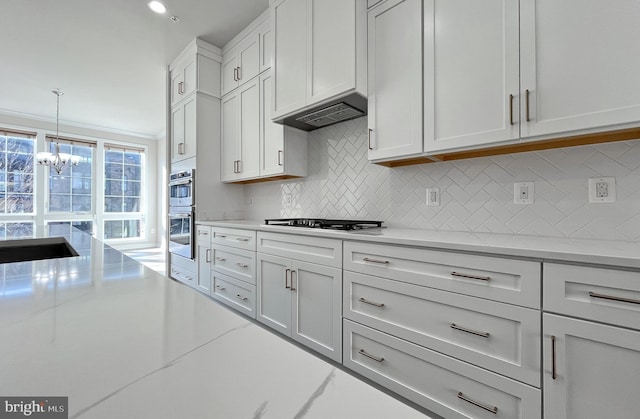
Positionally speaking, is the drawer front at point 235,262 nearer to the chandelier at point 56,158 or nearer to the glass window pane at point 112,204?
the chandelier at point 56,158

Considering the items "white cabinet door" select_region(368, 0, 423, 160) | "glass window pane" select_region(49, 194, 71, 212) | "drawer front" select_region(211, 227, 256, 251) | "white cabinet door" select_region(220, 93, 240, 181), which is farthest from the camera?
"glass window pane" select_region(49, 194, 71, 212)

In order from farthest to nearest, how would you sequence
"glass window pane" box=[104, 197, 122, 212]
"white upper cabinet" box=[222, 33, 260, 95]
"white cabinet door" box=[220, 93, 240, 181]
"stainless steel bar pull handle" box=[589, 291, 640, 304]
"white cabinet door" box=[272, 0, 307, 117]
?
"glass window pane" box=[104, 197, 122, 212], "white cabinet door" box=[220, 93, 240, 181], "white upper cabinet" box=[222, 33, 260, 95], "white cabinet door" box=[272, 0, 307, 117], "stainless steel bar pull handle" box=[589, 291, 640, 304]

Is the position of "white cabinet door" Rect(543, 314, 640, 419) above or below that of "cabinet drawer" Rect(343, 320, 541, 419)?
above

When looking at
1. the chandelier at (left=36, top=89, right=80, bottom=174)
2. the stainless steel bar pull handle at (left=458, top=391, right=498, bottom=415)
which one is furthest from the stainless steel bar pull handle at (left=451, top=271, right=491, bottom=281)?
the chandelier at (left=36, top=89, right=80, bottom=174)

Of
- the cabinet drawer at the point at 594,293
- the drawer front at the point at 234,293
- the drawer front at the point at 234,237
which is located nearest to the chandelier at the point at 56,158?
the drawer front at the point at 234,237

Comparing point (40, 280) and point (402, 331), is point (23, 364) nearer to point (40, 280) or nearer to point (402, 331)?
point (40, 280)

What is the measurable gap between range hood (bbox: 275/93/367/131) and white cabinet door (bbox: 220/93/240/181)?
875mm

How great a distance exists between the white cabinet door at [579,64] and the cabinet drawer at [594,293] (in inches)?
25.8

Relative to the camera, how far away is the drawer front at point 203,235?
307 cm

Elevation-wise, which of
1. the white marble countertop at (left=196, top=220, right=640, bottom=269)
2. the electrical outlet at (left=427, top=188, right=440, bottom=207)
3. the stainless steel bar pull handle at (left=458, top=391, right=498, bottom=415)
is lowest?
the stainless steel bar pull handle at (left=458, top=391, right=498, bottom=415)

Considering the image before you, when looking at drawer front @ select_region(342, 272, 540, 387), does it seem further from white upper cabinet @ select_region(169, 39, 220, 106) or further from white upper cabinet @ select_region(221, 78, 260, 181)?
white upper cabinet @ select_region(169, 39, 220, 106)

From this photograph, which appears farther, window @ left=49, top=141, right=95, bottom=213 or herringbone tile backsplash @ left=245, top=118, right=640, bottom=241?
window @ left=49, top=141, right=95, bottom=213

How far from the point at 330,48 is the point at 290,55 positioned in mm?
444

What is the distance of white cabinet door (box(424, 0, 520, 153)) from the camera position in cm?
142
